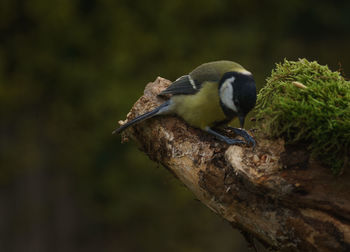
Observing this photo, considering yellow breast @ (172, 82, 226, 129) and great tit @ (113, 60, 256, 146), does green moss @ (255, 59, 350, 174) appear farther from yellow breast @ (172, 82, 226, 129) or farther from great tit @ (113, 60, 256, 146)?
yellow breast @ (172, 82, 226, 129)

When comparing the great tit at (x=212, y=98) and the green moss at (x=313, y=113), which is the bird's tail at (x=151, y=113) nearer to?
the great tit at (x=212, y=98)

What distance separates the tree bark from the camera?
1.77 meters

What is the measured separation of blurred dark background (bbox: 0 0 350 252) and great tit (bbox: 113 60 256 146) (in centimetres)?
201

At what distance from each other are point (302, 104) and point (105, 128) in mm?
2907

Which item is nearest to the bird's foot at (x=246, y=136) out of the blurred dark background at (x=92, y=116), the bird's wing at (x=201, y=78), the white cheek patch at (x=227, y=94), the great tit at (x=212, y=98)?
the great tit at (x=212, y=98)

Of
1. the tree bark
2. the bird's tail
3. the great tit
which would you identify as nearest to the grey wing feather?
the great tit

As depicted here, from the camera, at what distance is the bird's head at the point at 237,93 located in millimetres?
2207

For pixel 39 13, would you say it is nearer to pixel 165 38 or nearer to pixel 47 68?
pixel 47 68

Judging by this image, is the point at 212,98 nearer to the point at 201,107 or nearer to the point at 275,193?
the point at 201,107

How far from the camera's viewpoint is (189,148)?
221 centimetres

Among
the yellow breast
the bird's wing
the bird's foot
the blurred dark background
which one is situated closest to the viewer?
the bird's foot

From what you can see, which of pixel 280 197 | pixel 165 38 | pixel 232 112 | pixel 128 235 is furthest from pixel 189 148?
pixel 128 235

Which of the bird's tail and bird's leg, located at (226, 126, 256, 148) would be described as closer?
bird's leg, located at (226, 126, 256, 148)

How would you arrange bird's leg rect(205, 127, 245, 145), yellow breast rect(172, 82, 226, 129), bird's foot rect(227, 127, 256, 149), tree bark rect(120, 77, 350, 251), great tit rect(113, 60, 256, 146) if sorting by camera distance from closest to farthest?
tree bark rect(120, 77, 350, 251)
bird's foot rect(227, 127, 256, 149)
bird's leg rect(205, 127, 245, 145)
great tit rect(113, 60, 256, 146)
yellow breast rect(172, 82, 226, 129)
